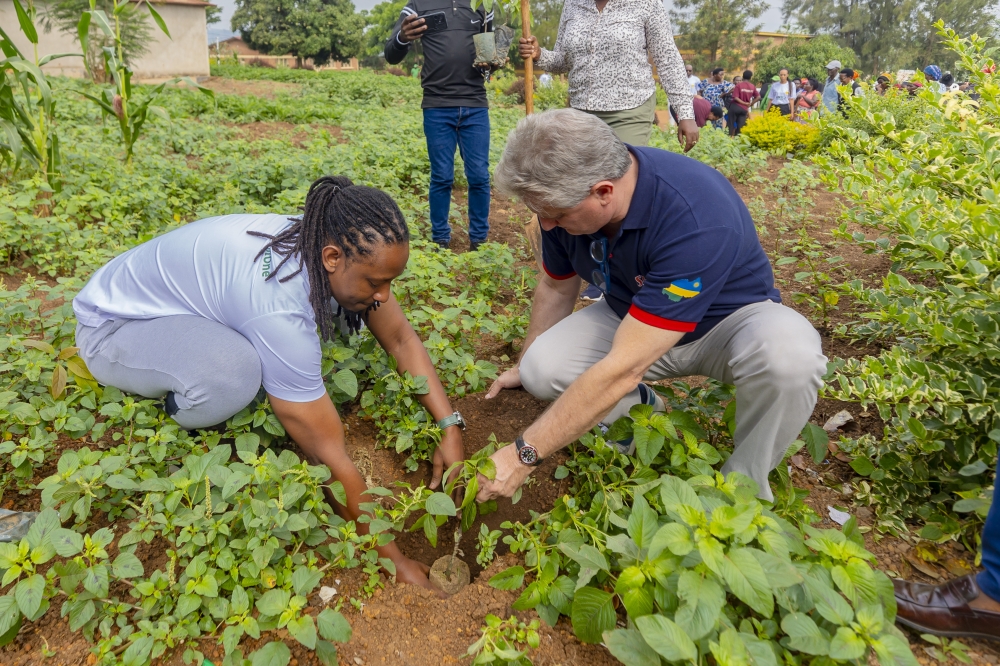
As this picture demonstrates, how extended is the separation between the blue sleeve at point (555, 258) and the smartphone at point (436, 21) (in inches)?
96.4

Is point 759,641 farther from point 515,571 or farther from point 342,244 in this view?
point 342,244

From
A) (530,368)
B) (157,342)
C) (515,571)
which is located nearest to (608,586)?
(515,571)

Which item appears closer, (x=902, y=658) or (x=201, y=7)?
(x=902, y=658)

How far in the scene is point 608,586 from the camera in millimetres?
1731

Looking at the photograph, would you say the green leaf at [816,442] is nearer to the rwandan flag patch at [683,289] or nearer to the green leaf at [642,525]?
the rwandan flag patch at [683,289]

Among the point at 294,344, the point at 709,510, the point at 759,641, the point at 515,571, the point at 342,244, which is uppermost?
the point at 342,244

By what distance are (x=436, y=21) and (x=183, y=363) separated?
3.05m

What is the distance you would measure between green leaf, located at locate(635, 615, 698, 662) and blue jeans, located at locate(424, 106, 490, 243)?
324 centimetres

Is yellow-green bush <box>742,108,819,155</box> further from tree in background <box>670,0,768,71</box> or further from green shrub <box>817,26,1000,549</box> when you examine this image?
tree in background <box>670,0,768,71</box>

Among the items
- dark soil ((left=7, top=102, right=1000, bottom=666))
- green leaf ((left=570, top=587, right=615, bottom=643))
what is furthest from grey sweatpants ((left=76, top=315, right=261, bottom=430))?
green leaf ((left=570, top=587, right=615, bottom=643))

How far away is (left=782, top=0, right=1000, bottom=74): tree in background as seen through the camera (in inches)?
1639

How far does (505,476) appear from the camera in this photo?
1.89m

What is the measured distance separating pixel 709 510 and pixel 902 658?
456mm

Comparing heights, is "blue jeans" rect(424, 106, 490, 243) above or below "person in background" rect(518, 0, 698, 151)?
below
